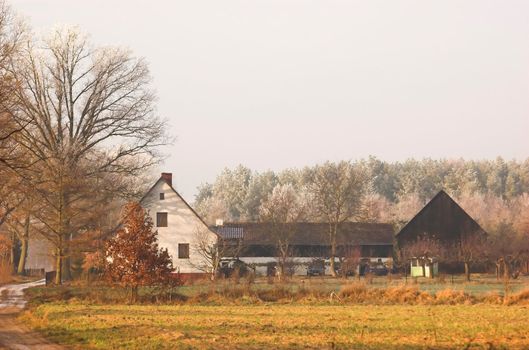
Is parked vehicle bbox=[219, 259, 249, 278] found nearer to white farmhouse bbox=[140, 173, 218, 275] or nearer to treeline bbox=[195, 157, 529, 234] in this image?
white farmhouse bbox=[140, 173, 218, 275]

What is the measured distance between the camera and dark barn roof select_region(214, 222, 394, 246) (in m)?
80.3

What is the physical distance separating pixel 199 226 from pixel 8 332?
43.5m

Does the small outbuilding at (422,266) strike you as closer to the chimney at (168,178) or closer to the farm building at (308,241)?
the farm building at (308,241)

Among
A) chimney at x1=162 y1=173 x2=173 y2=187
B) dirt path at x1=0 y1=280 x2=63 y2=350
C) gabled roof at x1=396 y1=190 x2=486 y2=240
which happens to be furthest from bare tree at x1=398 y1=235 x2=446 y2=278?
dirt path at x1=0 y1=280 x2=63 y2=350

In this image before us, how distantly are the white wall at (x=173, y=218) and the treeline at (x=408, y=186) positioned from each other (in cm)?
6274

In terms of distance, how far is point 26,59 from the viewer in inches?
2076

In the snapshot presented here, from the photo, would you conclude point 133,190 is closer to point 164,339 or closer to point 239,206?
point 164,339

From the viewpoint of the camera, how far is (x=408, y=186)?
152 m

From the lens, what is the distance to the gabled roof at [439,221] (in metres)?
82.8

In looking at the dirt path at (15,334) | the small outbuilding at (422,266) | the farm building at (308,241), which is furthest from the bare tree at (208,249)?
the dirt path at (15,334)

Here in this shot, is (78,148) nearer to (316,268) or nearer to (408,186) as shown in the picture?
(316,268)

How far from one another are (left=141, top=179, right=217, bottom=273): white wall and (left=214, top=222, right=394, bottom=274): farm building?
4856mm

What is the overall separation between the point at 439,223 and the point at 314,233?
12.6m

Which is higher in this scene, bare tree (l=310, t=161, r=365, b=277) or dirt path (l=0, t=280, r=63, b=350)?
bare tree (l=310, t=161, r=365, b=277)
